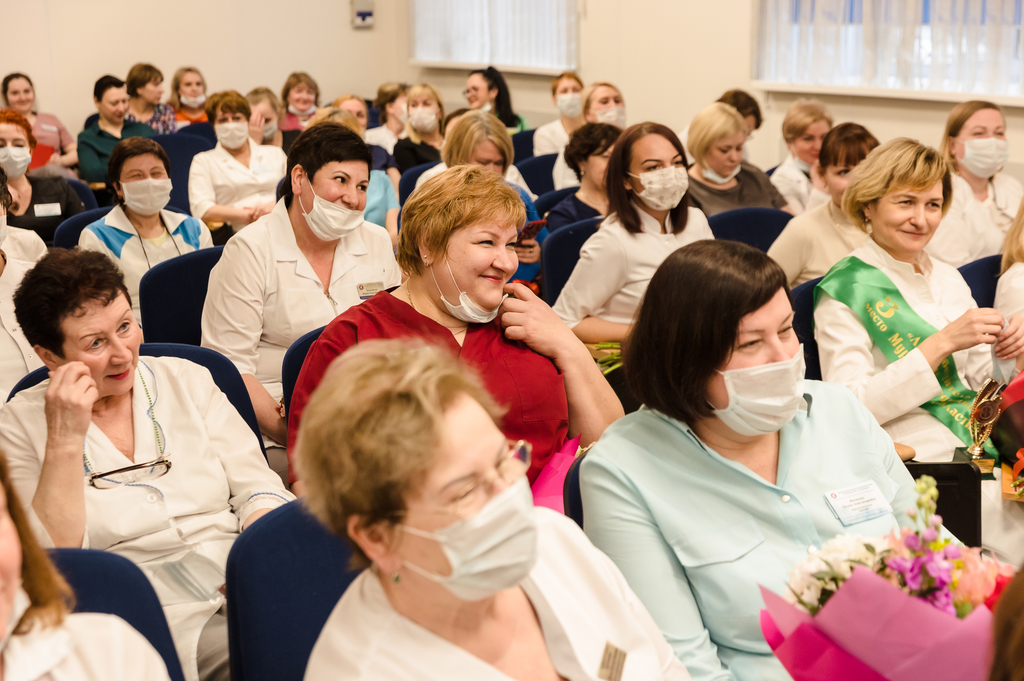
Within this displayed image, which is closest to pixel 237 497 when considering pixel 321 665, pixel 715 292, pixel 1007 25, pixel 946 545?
pixel 321 665

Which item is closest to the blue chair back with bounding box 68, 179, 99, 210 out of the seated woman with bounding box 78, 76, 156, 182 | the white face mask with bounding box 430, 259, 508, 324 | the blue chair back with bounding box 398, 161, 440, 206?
the blue chair back with bounding box 398, 161, 440, 206

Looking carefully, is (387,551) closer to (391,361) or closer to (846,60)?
(391,361)

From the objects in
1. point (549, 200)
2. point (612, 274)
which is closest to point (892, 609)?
point (612, 274)

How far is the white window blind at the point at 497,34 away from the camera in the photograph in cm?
938

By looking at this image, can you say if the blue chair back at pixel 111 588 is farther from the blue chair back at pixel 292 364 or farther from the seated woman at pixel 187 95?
the seated woman at pixel 187 95

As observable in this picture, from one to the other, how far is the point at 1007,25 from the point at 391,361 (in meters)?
6.04

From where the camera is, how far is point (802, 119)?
5602 mm

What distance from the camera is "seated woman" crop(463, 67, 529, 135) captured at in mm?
8422

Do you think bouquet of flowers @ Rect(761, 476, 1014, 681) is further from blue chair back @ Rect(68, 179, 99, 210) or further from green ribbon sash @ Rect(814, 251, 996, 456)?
blue chair back @ Rect(68, 179, 99, 210)

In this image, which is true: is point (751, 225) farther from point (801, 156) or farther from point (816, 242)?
point (801, 156)

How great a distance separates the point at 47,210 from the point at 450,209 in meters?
3.67

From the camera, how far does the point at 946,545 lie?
123 cm

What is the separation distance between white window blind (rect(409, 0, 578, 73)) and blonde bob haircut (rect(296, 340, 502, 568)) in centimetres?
861

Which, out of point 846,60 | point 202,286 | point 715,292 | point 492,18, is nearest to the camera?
point 715,292
